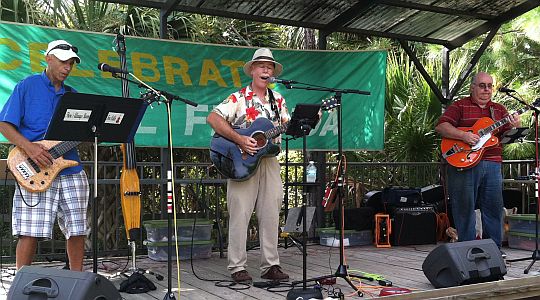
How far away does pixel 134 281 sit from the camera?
4203 mm

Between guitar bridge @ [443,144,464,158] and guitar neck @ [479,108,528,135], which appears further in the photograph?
guitar bridge @ [443,144,464,158]

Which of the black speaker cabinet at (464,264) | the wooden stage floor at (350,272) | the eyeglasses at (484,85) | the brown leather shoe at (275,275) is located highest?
the eyeglasses at (484,85)

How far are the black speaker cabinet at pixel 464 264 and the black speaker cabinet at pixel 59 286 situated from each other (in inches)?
90.6

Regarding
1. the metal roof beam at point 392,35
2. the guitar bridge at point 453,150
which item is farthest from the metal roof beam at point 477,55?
the guitar bridge at point 453,150

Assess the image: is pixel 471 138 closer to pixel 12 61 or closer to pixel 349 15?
pixel 349 15

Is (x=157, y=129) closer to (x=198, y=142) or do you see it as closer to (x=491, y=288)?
(x=198, y=142)

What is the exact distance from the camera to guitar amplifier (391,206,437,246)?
6.67m

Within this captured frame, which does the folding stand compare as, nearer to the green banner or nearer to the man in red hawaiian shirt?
the man in red hawaiian shirt

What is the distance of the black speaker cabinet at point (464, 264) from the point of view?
4.04 meters

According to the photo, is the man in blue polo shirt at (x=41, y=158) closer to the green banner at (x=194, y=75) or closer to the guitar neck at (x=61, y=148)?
the guitar neck at (x=61, y=148)

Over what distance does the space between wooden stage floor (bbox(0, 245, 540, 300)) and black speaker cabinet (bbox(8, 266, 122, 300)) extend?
111cm

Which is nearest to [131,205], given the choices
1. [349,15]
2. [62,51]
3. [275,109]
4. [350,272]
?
[62,51]

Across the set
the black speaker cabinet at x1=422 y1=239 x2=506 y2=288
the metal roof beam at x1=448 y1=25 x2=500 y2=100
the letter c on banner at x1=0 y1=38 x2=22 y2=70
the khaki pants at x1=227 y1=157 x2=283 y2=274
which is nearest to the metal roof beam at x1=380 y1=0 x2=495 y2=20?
the metal roof beam at x1=448 y1=25 x2=500 y2=100

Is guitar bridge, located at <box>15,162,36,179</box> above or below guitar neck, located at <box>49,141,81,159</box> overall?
below
